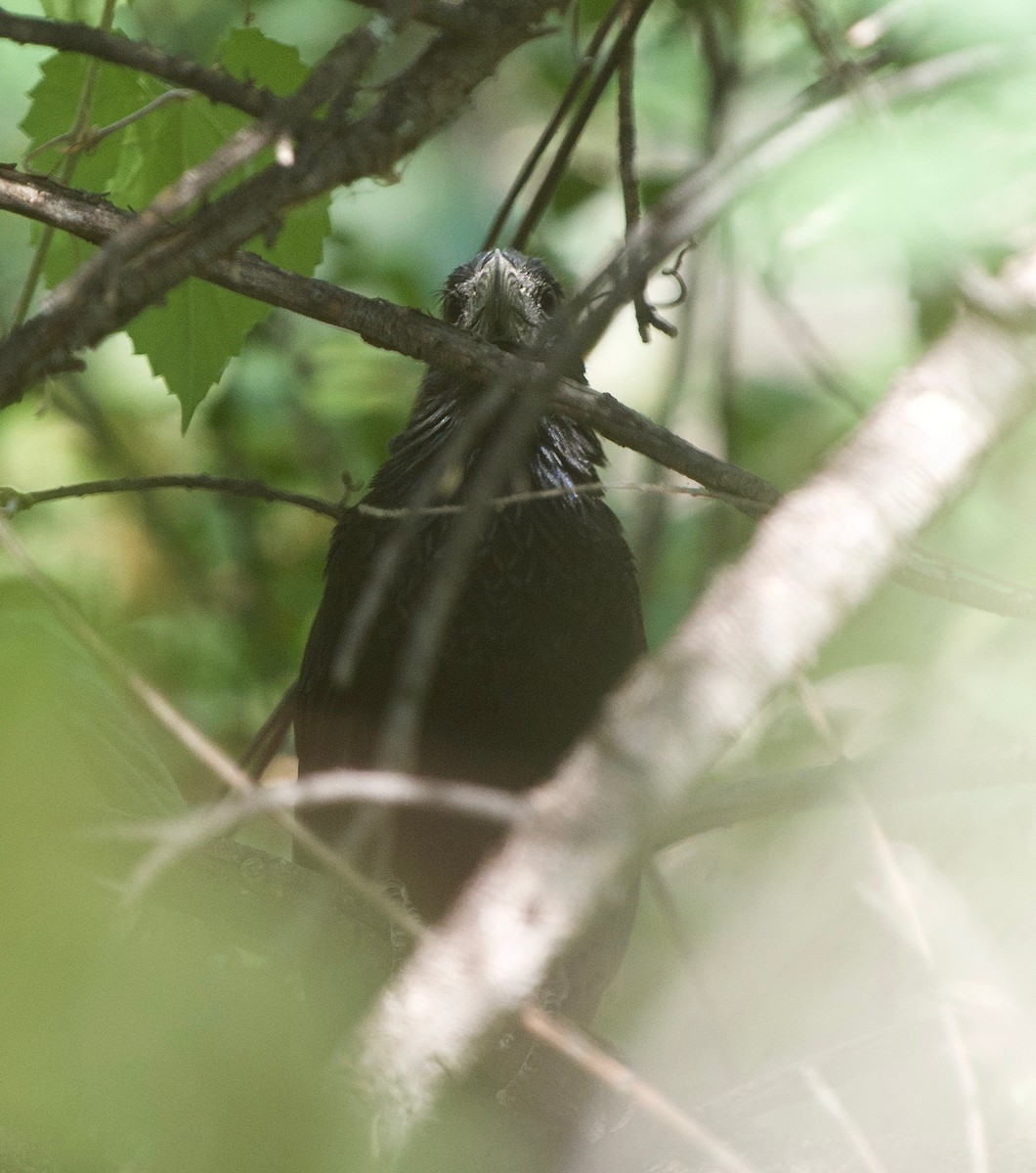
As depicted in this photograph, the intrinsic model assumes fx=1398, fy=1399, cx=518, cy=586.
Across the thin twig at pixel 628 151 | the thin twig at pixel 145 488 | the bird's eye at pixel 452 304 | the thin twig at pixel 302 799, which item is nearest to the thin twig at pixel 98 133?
the thin twig at pixel 145 488

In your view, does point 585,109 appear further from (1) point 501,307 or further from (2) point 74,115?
(2) point 74,115

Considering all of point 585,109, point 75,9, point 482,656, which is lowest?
point 482,656

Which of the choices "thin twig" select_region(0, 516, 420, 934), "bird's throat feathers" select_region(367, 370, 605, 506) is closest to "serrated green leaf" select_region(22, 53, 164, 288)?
"thin twig" select_region(0, 516, 420, 934)

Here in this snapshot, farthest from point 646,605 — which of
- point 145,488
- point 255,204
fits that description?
point 255,204

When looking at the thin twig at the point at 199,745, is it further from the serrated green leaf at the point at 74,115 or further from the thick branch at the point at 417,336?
the serrated green leaf at the point at 74,115

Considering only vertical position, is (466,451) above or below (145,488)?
above
